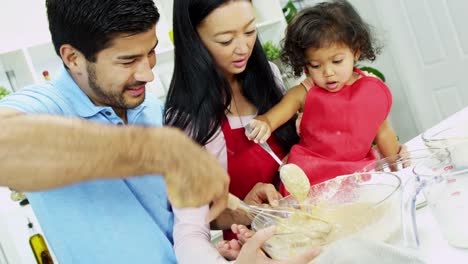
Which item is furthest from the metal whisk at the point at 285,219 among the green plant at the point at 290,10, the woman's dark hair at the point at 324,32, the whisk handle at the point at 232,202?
the green plant at the point at 290,10

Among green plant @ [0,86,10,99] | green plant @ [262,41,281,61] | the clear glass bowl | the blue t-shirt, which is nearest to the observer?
the clear glass bowl

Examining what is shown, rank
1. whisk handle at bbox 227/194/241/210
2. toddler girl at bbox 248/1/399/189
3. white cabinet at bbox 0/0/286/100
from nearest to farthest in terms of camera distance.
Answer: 1. whisk handle at bbox 227/194/241/210
2. toddler girl at bbox 248/1/399/189
3. white cabinet at bbox 0/0/286/100

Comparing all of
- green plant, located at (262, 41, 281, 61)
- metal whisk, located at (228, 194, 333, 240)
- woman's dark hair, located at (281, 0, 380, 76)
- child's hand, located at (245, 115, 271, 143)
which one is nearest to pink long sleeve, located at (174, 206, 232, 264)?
metal whisk, located at (228, 194, 333, 240)

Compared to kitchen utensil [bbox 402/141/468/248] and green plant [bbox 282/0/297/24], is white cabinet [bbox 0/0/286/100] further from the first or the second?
kitchen utensil [bbox 402/141/468/248]

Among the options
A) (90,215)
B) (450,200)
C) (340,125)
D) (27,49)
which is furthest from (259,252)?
(27,49)

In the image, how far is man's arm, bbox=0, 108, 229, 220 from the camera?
2.43 ft

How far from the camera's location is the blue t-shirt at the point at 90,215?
1.19m

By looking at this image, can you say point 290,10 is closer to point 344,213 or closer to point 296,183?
point 296,183

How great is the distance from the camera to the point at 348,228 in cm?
88

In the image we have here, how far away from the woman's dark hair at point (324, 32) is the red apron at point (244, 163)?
32 centimetres

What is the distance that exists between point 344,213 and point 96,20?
2.36 feet

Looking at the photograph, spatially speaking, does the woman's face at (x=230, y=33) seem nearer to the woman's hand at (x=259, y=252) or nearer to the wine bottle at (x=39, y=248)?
the woman's hand at (x=259, y=252)

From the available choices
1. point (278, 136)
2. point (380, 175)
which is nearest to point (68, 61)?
point (278, 136)

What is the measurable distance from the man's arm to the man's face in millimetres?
482
